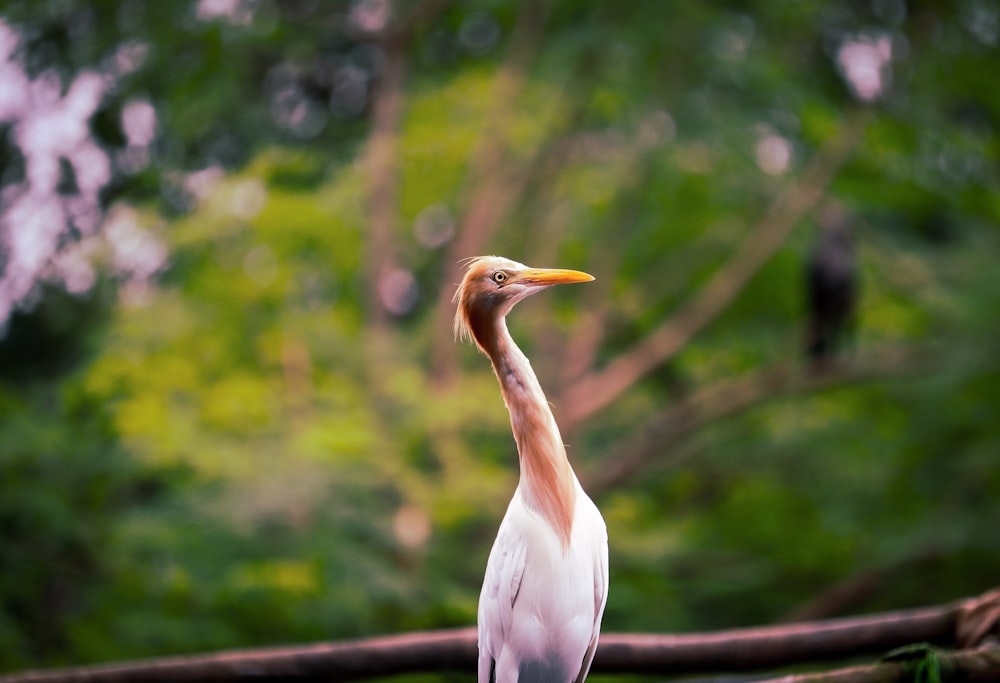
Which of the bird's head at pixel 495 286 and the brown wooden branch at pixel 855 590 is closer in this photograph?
the bird's head at pixel 495 286

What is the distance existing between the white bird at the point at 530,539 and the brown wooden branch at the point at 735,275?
493 cm

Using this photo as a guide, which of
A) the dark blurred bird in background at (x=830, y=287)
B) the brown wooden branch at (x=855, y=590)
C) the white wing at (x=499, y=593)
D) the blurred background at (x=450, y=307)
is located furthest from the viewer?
the dark blurred bird in background at (x=830, y=287)

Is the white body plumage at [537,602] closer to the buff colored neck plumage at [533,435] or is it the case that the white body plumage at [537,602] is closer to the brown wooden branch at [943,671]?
the buff colored neck plumage at [533,435]

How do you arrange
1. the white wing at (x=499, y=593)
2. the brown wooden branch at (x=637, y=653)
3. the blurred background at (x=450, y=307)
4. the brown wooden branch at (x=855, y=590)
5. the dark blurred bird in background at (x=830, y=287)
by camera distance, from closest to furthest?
the white wing at (x=499, y=593), the brown wooden branch at (x=637, y=653), the blurred background at (x=450, y=307), the brown wooden branch at (x=855, y=590), the dark blurred bird in background at (x=830, y=287)

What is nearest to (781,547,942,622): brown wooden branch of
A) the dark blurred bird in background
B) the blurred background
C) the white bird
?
the blurred background

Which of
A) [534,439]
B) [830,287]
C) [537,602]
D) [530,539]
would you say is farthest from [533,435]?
[830,287]

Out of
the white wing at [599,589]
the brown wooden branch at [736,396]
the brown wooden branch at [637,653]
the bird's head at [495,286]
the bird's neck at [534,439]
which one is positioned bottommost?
the brown wooden branch at [736,396]

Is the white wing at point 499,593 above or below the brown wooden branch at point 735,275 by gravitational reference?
above

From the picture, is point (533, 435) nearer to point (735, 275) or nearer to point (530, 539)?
point (530, 539)

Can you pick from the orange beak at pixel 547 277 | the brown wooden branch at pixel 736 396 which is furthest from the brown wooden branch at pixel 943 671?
the brown wooden branch at pixel 736 396

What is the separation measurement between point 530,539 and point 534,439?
7.6 inches

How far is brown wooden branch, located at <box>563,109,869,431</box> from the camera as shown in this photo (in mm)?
6684

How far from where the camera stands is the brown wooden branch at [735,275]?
263 inches

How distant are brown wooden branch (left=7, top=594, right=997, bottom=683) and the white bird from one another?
1.29ft
